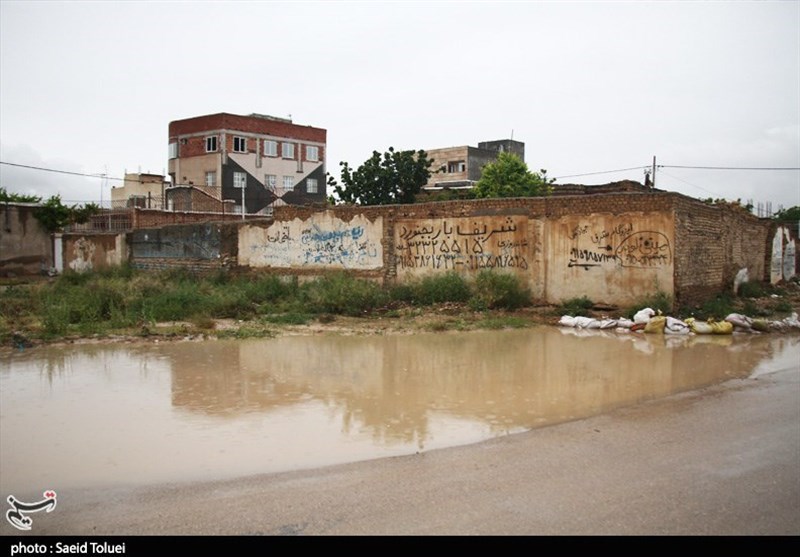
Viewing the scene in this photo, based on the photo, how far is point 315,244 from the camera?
63.1 feet

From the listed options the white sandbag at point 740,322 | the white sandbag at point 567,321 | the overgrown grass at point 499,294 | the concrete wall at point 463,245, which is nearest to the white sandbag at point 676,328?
the white sandbag at point 740,322

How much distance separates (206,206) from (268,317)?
A: 31.7 meters

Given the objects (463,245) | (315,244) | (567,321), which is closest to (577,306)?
(567,321)

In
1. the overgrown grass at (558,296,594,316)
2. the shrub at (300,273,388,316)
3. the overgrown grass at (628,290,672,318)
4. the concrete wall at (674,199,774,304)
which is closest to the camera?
the overgrown grass at (628,290,672,318)

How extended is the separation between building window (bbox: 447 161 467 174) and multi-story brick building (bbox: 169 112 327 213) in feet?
38.7

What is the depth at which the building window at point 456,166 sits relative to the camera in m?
48.8

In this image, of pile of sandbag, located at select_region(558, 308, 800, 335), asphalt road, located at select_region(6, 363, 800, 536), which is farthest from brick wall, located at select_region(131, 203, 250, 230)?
asphalt road, located at select_region(6, 363, 800, 536)

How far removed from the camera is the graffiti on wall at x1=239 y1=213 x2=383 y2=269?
1798 centimetres

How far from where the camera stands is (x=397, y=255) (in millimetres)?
17484

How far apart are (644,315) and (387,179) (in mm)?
23080

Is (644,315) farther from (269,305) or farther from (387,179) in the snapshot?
(387,179)

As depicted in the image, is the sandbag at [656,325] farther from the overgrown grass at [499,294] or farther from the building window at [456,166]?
the building window at [456,166]

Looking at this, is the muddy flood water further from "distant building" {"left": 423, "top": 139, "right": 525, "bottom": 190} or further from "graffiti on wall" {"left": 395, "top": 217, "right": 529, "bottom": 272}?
"distant building" {"left": 423, "top": 139, "right": 525, "bottom": 190}

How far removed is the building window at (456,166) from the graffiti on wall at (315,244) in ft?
99.0
